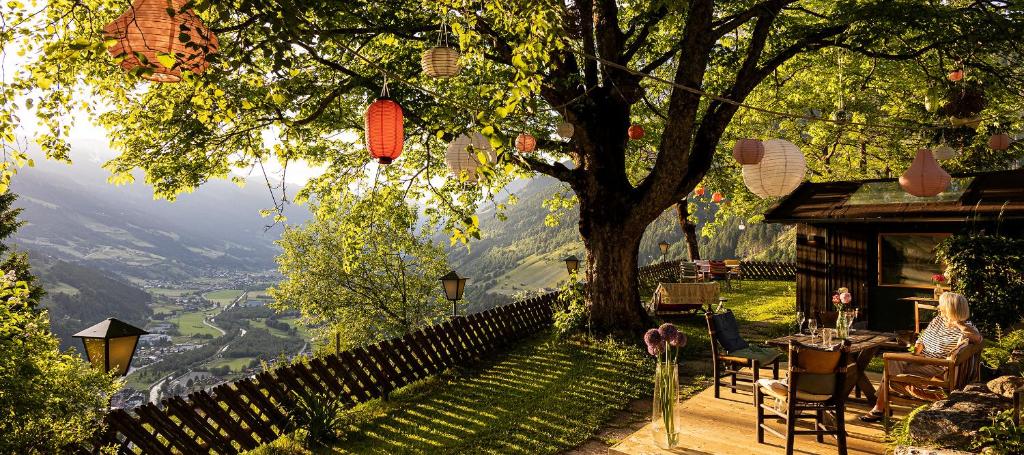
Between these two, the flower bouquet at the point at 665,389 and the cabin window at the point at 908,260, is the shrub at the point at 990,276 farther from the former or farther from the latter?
the flower bouquet at the point at 665,389

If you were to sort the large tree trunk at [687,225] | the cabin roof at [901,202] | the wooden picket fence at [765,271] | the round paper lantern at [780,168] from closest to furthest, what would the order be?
the round paper lantern at [780,168] → the cabin roof at [901,202] → the large tree trunk at [687,225] → the wooden picket fence at [765,271]

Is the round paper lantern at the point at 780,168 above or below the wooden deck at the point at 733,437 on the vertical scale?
above

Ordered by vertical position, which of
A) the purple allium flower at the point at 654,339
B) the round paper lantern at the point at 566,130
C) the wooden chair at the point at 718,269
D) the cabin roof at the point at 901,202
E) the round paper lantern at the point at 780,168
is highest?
the round paper lantern at the point at 566,130

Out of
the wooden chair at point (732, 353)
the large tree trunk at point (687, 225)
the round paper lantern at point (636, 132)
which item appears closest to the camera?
the wooden chair at point (732, 353)

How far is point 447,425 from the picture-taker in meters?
6.55

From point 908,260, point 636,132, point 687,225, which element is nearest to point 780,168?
point 636,132

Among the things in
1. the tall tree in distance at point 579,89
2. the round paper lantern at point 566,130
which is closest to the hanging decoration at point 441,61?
the tall tree in distance at point 579,89

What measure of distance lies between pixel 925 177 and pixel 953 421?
10.4 feet

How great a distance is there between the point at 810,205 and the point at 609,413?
7857mm

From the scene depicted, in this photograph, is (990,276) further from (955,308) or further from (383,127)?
(383,127)

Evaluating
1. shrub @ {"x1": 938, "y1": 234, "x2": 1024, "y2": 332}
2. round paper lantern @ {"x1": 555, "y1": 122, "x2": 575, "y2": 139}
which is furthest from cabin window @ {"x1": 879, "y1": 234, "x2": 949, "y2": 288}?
round paper lantern @ {"x1": 555, "y1": 122, "x2": 575, "y2": 139}

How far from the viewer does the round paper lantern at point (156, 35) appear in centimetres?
246

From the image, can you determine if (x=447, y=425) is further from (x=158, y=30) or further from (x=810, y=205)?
(x=810, y=205)

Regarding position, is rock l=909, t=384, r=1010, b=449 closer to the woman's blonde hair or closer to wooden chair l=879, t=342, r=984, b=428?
wooden chair l=879, t=342, r=984, b=428
